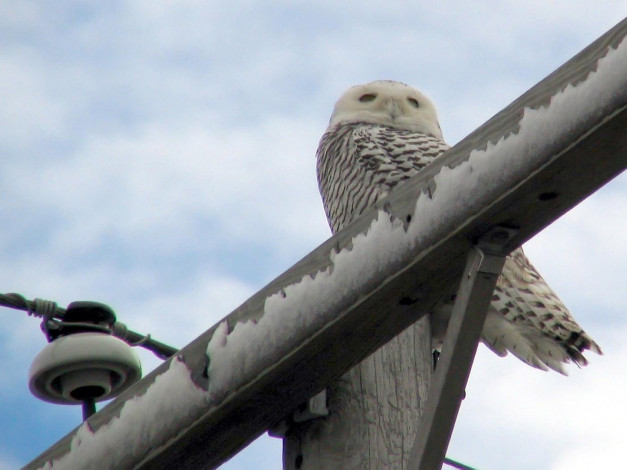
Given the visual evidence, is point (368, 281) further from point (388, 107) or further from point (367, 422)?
point (388, 107)

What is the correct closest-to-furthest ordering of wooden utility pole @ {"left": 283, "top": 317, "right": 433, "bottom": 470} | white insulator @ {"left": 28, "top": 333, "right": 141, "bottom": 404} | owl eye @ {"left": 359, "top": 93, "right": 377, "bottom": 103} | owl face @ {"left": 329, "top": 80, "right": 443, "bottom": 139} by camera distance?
wooden utility pole @ {"left": 283, "top": 317, "right": 433, "bottom": 470} → white insulator @ {"left": 28, "top": 333, "right": 141, "bottom": 404} → owl face @ {"left": 329, "top": 80, "right": 443, "bottom": 139} → owl eye @ {"left": 359, "top": 93, "right": 377, "bottom": 103}

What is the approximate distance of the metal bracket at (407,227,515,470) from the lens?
199 centimetres

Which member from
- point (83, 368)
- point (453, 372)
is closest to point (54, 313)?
point (83, 368)

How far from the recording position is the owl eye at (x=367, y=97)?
6.05 m

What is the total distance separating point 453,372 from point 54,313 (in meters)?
1.74

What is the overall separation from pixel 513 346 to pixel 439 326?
1.75 ft

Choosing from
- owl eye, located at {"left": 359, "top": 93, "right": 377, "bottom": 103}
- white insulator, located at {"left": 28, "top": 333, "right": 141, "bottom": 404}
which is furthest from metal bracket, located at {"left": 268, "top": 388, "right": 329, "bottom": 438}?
owl eye, located at {"left": 359, "top": 93, "right": 377, "bottom": 103}

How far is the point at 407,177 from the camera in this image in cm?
489

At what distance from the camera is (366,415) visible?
8.26 ft

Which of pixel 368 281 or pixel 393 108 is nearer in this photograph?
pixel 368 281

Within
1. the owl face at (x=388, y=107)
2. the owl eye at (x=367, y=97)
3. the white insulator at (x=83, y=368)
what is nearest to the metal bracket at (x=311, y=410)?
the white insulator at (x=83, y=368)

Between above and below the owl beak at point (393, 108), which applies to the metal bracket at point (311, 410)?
below

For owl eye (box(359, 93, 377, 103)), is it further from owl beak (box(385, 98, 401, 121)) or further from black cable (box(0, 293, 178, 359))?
black cable (box(0, 293, 178, 359))

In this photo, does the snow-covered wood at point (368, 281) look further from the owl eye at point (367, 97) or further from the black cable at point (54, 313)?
the owl eye at point (367, 97)
